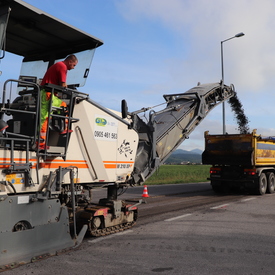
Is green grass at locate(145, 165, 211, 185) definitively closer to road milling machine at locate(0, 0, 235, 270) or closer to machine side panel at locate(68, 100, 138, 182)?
machine side panel at locate(68, 100, 138, 182)

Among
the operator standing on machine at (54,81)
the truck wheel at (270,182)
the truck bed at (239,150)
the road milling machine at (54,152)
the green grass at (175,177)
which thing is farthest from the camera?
the green grass at (175,177)

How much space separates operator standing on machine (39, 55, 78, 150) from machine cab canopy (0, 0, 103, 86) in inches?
6.4

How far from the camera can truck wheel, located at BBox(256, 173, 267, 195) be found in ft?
44.1

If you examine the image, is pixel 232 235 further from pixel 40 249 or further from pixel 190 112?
pixel 190 112

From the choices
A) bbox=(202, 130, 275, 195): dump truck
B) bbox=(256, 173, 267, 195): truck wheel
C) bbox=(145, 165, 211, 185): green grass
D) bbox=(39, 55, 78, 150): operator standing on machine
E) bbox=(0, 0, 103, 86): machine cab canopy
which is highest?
bbox=(0, 0, 103, 86): machine cab canopy

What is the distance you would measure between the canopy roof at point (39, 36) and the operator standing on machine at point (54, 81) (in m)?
0.29

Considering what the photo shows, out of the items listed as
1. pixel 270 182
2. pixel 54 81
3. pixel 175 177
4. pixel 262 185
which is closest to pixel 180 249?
pixel 54 81

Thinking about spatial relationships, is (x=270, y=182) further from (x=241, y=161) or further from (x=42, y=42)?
(x=42, y=42)

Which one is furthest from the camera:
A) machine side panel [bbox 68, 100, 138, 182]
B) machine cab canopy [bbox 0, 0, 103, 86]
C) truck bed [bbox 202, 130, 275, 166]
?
truck bed [bbox 202, 130, 275, 166]

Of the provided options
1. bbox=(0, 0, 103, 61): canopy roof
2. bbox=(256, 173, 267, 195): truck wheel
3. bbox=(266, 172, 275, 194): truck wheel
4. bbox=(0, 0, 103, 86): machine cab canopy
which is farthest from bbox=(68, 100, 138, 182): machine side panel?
bbox=(266, 172, 275, 194): truck wheel

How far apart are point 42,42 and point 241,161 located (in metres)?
10.1

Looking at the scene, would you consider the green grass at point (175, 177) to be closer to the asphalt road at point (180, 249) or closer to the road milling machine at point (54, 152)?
the asphalt road at point (180, 249)

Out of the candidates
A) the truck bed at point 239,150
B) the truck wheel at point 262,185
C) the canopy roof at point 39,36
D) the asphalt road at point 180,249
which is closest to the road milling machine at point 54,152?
the canopy roof at point 39,36

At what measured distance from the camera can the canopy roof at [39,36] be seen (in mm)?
4633
